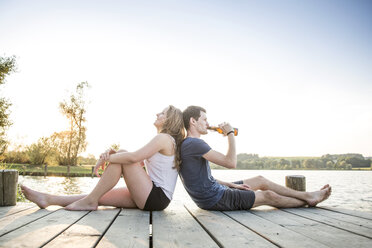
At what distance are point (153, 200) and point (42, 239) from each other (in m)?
1.23

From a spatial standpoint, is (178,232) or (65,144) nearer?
(178,232)

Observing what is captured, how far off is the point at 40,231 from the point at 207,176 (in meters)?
1.59

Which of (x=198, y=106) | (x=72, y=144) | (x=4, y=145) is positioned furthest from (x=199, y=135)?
(x=72, y=144)

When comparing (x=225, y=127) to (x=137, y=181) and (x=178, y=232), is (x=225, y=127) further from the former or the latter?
(x=178, y=232)

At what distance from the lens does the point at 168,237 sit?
1704 mm

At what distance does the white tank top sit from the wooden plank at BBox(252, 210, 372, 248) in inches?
37.6

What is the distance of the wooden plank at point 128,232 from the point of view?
154 cm

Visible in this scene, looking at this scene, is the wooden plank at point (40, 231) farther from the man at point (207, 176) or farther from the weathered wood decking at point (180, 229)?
the man at point (207, 176)

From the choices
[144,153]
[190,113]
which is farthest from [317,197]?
[144,153]

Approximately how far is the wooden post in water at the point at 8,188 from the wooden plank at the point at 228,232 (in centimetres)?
209

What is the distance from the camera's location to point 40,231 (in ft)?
5.94

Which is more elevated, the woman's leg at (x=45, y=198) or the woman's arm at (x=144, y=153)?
the woman's arm at (x=144, y=153)

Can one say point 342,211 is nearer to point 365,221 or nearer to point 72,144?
point 365,221

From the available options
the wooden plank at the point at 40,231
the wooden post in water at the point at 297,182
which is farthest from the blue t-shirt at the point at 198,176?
the wooden post in water at the point at 297,182
